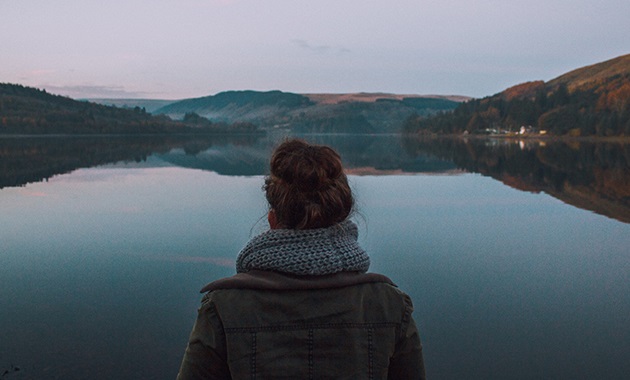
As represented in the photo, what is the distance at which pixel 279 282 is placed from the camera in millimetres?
1940

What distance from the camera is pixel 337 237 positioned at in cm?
208

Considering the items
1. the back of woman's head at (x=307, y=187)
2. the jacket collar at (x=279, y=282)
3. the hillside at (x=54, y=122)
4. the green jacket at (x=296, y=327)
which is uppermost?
the back of woman's head at (x=307, y=187)

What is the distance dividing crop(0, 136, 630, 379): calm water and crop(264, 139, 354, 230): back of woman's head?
0.75m

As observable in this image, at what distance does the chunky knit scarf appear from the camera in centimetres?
195

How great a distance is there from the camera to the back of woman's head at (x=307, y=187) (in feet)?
6.72

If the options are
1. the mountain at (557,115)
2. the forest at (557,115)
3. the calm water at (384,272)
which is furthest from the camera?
the mountain at (557,115)

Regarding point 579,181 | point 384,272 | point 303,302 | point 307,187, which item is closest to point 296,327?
point 303,302

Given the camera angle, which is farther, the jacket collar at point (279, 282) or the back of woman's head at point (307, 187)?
the back of woman's head at point (307, 187)

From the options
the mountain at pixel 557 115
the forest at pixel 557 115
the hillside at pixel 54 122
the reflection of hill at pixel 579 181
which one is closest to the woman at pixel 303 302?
the reflection of hill at pixel 579 181

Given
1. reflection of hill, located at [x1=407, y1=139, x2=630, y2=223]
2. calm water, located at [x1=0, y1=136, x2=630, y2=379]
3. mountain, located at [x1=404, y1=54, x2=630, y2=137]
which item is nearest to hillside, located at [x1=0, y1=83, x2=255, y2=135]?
mountain, located at [x1=404, y1=54, x2=630, y2=137]

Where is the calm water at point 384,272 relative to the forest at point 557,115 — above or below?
below

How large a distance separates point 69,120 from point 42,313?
161127mm

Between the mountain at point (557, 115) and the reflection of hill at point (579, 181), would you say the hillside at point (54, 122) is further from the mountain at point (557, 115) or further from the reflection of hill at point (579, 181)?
the reflection of hill at point (579, 181)

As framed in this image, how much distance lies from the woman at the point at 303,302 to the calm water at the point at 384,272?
0.79 metres
